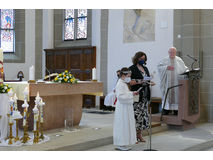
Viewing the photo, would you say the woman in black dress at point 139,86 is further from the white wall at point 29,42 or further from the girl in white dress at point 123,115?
the white wall at point 29,42

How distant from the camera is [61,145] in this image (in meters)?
5.78

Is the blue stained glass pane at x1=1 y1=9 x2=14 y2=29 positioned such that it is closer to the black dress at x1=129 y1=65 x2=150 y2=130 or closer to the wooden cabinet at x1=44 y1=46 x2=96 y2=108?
the wooden cabinet at x1=44 y1=46 x2=96 y2=108

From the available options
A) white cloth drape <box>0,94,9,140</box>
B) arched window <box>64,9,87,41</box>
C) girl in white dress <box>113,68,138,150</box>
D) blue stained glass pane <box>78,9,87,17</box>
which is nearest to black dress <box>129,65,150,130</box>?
girl in white dress <box>113,68,138,150</box>

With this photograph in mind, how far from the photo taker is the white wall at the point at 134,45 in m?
10.4

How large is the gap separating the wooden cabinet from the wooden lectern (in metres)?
4.55

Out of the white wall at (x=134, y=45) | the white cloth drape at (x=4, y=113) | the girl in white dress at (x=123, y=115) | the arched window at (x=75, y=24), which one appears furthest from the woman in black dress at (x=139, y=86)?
the arched window at (x=75, y=24)

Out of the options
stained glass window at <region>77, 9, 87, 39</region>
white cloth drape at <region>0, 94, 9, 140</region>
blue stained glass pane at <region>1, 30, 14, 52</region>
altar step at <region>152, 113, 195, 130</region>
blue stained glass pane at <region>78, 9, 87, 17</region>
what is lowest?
altar step at <region>152, 113, 195, 130</region>

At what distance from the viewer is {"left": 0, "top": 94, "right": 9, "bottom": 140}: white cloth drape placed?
20.5ft

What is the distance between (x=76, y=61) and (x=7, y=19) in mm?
3509

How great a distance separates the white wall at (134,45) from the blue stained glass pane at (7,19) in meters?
4.53

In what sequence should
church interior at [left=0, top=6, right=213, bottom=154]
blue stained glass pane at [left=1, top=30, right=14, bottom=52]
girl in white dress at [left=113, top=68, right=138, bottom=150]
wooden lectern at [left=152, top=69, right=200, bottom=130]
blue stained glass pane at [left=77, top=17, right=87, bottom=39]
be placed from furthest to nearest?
blue stained glass pane at [left=1, top=30, right=14, bottom=52], blue stained glass pane at [left=77, top=17, right=87, bottom=39], wooden lectern at [left=152, top=69, right=200, bottom=130], church interior at [left=0, top=6, right=213, bottom=154], girl in white dress at [left=113, top=68, right=138, bottom=150]

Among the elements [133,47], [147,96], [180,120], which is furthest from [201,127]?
[133,47]

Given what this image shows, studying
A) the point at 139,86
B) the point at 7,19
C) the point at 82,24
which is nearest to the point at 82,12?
the point at 82,24

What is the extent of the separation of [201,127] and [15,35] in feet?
28.1
